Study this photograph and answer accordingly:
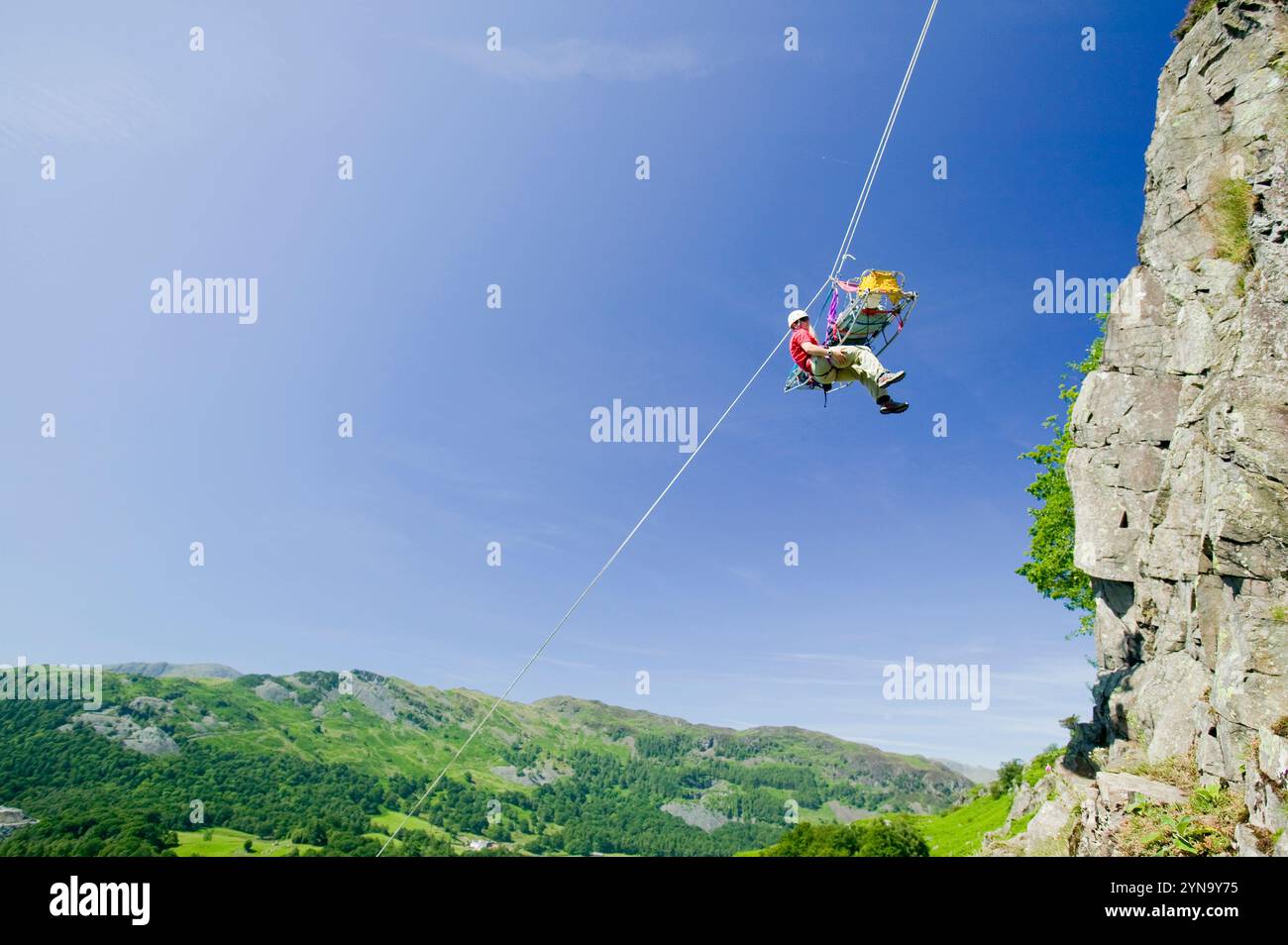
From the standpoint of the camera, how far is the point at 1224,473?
47.2 feet

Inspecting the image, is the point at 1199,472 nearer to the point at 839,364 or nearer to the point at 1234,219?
the point at 1234,219

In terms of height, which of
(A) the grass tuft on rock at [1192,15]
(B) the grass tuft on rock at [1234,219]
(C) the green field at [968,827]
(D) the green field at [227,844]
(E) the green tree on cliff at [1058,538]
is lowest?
(D) the green field at [227,844]

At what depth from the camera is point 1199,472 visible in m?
18.7

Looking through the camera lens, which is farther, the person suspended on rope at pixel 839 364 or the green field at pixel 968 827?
the green field at pixel 968 827

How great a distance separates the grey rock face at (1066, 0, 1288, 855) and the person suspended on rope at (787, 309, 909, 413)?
8298mm

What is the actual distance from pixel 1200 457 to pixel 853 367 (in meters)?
13.1

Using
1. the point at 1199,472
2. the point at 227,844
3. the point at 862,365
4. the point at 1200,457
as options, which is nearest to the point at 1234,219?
the point at 1200,457

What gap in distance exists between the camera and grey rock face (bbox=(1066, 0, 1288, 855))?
13.3 metres

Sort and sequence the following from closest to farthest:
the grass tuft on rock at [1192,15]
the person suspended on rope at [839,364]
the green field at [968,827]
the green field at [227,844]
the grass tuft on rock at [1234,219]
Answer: the person suspended on rope at [839,364] → the grass tuft on rock at [1234,219] → the grass tuft on rock at [1192,15] → the green field at [968,827] → the green field at [227,844]

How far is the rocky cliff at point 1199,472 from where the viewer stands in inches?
521

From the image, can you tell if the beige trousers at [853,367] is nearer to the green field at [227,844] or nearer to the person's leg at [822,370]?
the person's leg at [822,370]

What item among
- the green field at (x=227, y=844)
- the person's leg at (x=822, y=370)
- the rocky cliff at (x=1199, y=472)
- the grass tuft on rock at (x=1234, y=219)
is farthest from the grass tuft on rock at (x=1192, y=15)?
the green field at (x=227, y=844)
